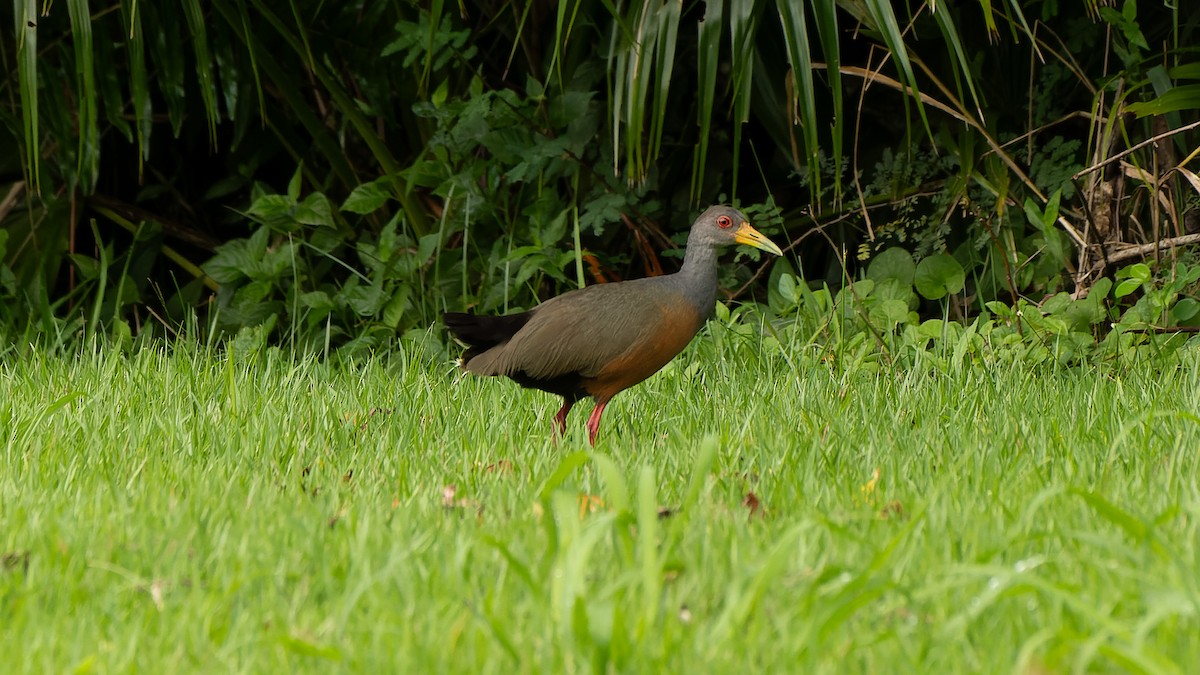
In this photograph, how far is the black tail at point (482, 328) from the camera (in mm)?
3605

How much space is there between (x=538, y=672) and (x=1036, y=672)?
58 cm

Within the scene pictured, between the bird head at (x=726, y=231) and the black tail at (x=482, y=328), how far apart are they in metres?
0.58

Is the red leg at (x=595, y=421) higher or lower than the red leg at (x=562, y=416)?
higher

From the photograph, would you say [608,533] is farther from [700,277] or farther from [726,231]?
[726,231]

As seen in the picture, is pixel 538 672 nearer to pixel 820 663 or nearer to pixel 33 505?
Result: pixel 820 663

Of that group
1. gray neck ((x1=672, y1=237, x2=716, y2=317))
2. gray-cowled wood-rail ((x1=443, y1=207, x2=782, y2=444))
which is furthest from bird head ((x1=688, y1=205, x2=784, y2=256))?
gray-cowled wood-rail ((x1=443, y1=207, x2=782, y2=444))

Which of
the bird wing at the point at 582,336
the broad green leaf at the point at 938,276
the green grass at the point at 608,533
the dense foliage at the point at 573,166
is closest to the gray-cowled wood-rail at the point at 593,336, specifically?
the bird wing at the point at 582,336

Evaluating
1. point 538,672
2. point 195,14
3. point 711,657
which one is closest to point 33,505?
point 538,672

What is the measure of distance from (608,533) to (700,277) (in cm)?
157

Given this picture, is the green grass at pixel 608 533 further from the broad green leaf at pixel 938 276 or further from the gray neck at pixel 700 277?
the broad green leaf at pixel 938 276

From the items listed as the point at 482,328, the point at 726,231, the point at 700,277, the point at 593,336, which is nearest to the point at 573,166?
the point at 726,231

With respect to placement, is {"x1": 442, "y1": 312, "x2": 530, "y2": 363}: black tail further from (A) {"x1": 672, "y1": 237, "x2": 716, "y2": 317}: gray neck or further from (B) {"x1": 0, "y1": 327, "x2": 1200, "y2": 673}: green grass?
(A) {"x1": 672, "y1": 237, "x2": 716, "y2": 317}: gray neck

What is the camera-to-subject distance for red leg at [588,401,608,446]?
3.43m

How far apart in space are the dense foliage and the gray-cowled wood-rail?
877 mm
